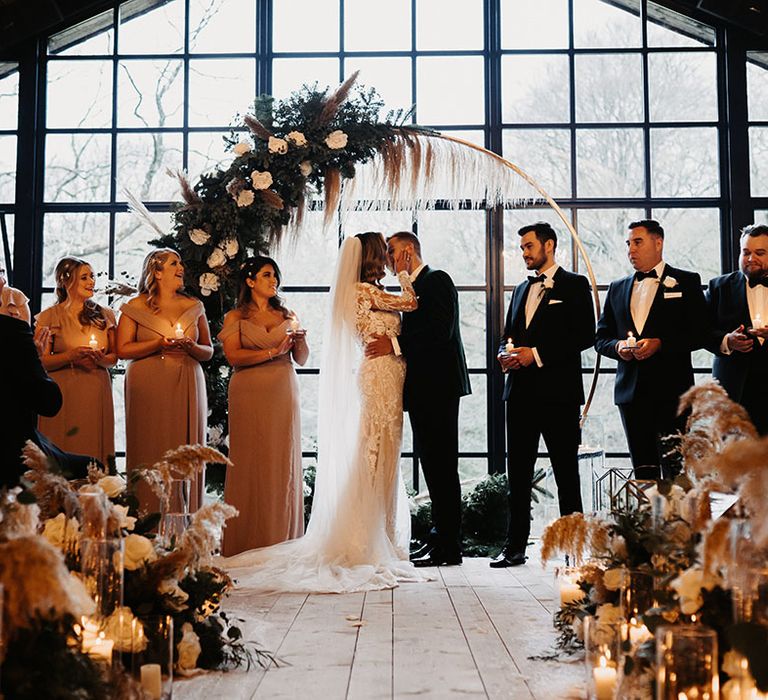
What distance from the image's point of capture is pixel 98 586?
8.29ft

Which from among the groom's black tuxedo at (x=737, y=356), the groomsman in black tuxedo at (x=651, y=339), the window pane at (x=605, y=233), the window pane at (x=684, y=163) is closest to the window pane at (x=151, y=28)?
the window pane at (x=605, y=233)

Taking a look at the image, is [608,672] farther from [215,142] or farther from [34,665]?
[215,142]

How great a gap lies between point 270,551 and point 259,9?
480 centimetres

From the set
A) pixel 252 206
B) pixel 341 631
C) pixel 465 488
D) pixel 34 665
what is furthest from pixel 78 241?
pixel 34 665

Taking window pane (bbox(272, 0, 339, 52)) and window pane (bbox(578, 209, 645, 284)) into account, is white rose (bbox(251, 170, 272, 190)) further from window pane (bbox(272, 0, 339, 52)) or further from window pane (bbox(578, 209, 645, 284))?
window pane (bbox(578, 209, 645, 284))

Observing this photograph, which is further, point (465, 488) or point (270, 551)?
point (465, 488)

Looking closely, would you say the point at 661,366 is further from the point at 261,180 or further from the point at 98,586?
the point at 98,586

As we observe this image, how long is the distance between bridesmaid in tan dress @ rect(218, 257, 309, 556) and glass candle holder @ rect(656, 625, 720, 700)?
396cm

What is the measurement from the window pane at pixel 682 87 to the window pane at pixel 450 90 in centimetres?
137

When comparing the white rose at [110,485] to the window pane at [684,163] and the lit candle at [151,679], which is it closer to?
the lit candle at [151,679]

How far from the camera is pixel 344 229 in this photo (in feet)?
24.1

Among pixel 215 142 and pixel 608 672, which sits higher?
pixel 215 142

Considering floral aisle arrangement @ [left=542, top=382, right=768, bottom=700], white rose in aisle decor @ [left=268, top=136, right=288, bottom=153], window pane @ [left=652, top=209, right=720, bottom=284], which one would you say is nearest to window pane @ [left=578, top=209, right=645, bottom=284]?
window pane @ [left=652, top=209, right=720, bottom=284]

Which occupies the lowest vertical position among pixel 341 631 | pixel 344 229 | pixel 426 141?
pixel 341 631
